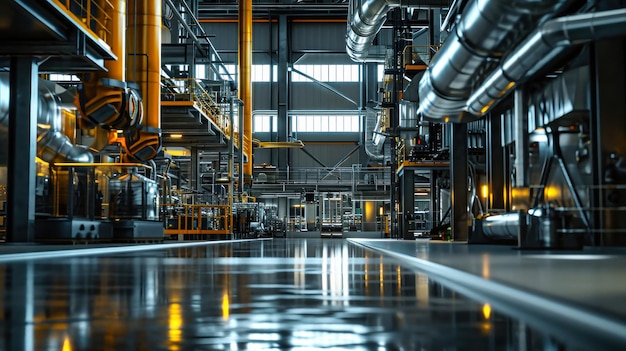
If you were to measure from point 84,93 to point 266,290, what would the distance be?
14847 mm

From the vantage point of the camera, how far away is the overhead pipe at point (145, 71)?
21.8 m

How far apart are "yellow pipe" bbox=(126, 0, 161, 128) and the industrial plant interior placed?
0.06 metres

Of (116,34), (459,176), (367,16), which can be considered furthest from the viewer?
(367,16)

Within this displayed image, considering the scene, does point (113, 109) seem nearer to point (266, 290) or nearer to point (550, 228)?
point (550, 228)

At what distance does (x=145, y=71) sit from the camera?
22.4 m

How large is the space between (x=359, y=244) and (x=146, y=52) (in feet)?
27.4

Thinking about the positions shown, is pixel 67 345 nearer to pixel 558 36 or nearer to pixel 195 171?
pixel 558 36

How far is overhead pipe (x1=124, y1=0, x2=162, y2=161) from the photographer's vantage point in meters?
21.8

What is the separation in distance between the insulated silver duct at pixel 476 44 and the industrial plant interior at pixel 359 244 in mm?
50

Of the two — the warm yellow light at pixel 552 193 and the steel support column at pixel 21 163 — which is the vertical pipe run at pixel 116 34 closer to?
the steel support column at pixel 21 163

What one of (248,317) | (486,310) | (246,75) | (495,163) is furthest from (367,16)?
(248,317)

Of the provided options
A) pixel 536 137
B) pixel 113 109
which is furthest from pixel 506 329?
pixel 113 109

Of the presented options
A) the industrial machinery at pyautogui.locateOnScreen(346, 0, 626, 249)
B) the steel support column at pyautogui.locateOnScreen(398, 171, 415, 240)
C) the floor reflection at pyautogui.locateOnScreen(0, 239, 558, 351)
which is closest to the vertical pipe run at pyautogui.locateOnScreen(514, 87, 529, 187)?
the industrial machinery at pyautogui.locateOnScreen(346, 0, 626, 249)

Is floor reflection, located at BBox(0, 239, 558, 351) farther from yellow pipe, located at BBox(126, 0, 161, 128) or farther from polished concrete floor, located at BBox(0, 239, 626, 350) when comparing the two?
yellow pipe, located at BBox(126, 0, 161, 128)
